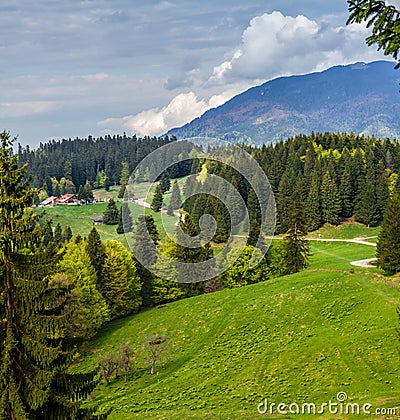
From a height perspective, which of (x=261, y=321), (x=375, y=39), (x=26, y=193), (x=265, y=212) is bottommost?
(x=261, y=321)

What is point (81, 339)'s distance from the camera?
52.1ft

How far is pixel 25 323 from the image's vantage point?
1383 centimetres

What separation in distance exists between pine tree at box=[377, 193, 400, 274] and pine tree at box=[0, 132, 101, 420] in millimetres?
43560

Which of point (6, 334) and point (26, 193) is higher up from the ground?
point (26, 193)

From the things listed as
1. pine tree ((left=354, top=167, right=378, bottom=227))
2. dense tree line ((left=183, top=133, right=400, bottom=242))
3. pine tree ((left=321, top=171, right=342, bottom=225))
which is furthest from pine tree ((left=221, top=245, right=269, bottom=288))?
pine tree ((left=354, top=167, right=378, bottom=227))

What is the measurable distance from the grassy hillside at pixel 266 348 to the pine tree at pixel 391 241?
166 centimetres

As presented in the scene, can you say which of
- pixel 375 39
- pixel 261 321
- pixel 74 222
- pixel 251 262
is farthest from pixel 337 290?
pixel 74 222

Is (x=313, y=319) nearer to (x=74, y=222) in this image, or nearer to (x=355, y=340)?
(x=355, y=340)

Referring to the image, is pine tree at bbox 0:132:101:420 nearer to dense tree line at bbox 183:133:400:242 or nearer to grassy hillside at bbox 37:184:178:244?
dense tree line at bbox 183:133:400:242

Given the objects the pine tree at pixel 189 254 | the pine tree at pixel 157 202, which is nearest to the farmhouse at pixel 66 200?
the pine tree at pixel 157 202

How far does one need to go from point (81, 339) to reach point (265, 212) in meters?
85.9

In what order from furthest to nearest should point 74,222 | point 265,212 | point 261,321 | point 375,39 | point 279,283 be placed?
point 74,222 < point 265,212 < point 279,283 < point 261,321 < point 375,39

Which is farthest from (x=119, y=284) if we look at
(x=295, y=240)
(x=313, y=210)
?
(x=313, y=210)

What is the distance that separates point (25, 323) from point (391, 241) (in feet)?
150
